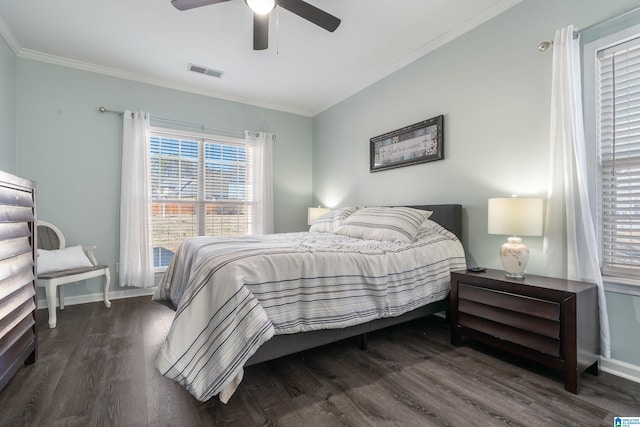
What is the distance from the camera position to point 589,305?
1793mm

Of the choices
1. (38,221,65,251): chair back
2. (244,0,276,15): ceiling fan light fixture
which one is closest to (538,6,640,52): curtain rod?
(244,0,276,15): ceiling fan light fixture

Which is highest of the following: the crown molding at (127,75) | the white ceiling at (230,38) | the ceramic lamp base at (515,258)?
the white ceiling at (230,38)

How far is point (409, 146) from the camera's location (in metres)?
3.33

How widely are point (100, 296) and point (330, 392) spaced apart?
3.21m

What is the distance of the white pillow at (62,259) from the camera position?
285cm

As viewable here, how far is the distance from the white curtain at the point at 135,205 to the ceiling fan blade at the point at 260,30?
2090 millimetres

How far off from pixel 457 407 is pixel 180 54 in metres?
3.90

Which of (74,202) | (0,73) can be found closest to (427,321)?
(74,202)

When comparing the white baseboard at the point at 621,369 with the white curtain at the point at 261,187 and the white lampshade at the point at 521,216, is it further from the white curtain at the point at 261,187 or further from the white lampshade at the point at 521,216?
the white curtain at the point at 261,187

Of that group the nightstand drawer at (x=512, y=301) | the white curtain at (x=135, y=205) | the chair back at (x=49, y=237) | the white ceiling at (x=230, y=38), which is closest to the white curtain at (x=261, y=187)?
the white ceiling at (x=230, y=38)

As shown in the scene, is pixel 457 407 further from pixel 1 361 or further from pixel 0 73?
pixel 0 73

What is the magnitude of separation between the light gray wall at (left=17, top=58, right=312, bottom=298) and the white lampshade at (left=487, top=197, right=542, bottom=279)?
3.86m

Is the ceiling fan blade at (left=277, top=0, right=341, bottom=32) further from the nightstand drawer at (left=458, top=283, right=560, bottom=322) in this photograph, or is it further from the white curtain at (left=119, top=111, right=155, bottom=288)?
the white curtain at (left=119, top=111, right=155, bottom=288)

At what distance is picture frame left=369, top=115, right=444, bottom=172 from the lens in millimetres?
3025
